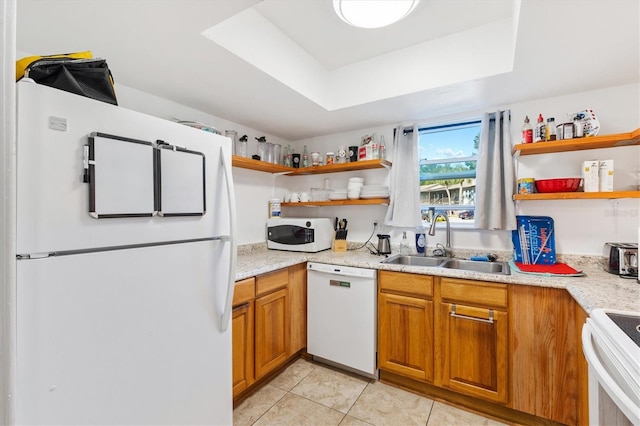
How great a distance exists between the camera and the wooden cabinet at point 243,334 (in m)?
1.73

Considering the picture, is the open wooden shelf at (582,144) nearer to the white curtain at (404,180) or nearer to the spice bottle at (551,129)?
the spice bottle at (551,129)

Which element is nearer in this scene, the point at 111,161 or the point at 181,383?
the point at 111,161

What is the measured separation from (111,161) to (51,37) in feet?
3.06

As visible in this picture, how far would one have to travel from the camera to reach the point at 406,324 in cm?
197

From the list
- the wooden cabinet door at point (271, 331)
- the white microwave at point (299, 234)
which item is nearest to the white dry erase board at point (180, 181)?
the wooden cabinet door at point (271, 331)

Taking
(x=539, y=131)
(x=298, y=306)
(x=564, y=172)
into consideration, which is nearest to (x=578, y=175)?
(x=564, y=172)

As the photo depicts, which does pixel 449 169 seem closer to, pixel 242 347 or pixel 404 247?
pixel 404 247

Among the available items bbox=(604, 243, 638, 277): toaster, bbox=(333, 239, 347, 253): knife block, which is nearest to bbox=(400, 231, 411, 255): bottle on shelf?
bbox=(333, 239, 347, 253): knife block

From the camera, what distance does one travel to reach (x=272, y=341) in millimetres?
2041

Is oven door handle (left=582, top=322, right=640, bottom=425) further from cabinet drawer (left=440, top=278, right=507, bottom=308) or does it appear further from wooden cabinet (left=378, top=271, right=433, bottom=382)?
wooden cabinet (left=378, top=271, right=433, bottom=382)

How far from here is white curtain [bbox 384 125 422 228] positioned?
2469 millimetres

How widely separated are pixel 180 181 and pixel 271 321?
4.18 feet

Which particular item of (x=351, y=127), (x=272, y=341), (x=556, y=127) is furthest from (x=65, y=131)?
(x=556, y=127)

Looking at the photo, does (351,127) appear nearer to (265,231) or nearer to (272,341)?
(265,231)
